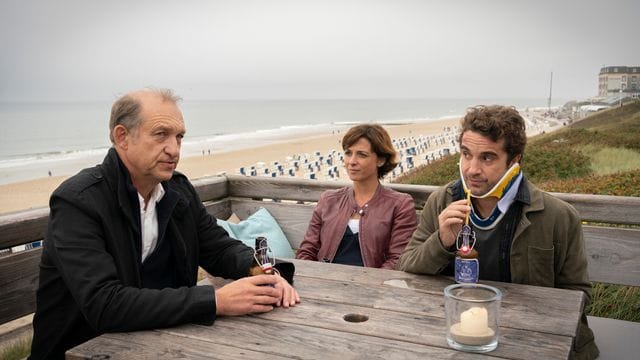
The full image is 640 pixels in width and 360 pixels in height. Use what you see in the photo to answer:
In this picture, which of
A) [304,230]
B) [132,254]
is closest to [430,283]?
[132,254]

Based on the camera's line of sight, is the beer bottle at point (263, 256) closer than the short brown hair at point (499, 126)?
Yes

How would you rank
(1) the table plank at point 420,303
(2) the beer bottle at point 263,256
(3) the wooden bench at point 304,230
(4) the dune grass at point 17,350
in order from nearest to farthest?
(1) the table plank at point 420,303 → (2) the beer bottle at point 263,256 → (3) the wooden bench at point 304,230 → (4) the dune grass at point 17,350

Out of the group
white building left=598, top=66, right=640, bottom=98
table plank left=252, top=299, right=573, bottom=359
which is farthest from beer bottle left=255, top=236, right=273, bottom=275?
white building left=598, top=66, right=640, bottom=98

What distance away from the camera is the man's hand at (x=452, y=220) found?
2.20 meters

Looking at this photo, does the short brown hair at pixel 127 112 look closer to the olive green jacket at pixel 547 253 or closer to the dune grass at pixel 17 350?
the olive green jacket at pixel 547 253

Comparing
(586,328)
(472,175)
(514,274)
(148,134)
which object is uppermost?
(148,134)

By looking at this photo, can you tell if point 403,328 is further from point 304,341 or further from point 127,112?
point 127,112

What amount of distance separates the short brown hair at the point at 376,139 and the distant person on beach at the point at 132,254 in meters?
1.38

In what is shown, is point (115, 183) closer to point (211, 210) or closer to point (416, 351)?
point (416, 351)

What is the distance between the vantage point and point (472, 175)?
2430 mm

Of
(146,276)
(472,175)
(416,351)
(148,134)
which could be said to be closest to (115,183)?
(148,134)

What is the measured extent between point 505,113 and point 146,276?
5.45ft

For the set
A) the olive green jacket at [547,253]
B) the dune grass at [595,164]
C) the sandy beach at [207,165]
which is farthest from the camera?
the sandy beach at [207,165]

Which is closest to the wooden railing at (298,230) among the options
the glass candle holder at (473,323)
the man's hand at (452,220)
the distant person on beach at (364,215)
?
the distant person on beach at (364,215)
